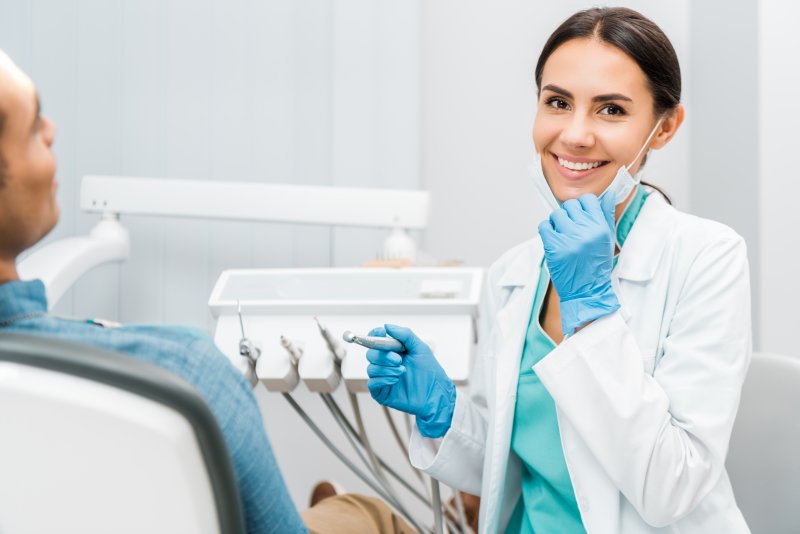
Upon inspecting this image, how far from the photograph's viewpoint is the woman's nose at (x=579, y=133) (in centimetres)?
103

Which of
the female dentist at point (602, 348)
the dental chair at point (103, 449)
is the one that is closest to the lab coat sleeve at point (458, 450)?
the female dentist at point (602, 348)

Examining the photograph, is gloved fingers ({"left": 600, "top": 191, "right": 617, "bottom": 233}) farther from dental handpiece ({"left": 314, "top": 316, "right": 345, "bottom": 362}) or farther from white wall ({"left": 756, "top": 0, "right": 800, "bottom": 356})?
white wall ({"left": 756, "top": 0, "right": 800, "bottom": 356})

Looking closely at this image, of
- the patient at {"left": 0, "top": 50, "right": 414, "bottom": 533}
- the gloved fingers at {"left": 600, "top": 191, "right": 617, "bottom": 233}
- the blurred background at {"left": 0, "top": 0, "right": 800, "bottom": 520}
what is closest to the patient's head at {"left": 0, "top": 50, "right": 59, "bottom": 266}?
the patient at {"left": 0, "top": 50, "right": 414, "bottom": 533}

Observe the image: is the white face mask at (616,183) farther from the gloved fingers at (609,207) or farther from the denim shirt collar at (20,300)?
the denim shirt collar at (20,300)

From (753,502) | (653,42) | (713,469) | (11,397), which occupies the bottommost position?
(753,502)

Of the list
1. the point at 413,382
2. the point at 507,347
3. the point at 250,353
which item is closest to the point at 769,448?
the point at 507,347

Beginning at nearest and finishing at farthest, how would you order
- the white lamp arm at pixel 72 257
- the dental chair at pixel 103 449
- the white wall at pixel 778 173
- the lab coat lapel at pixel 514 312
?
the dental chair at pixel 103 449
the lab coat lapel at pixel 514 312
the white lamp arm at pixel 72 257
the white wall at pixel 778 173

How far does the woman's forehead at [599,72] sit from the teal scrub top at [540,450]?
0.18 m

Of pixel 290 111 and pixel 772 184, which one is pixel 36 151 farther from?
pixel 772 184

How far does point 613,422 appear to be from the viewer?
884 mm

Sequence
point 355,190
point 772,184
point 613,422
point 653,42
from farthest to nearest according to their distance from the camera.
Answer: point 772,184
point 355,190
point 653,42
point 613,422

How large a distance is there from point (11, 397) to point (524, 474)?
0.83 metres

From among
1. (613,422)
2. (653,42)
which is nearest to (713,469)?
(613,422)

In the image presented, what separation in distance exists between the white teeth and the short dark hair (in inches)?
4.5
